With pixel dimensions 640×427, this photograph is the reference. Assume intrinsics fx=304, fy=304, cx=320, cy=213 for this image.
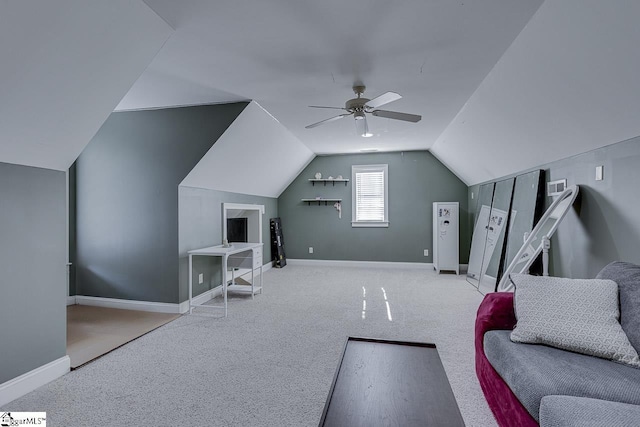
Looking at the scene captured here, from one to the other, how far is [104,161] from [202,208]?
4.47 feet

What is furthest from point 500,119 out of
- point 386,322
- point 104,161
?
point 104,161

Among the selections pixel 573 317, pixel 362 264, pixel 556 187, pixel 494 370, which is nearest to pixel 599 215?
pixel 556 187

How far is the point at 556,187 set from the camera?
3.15m

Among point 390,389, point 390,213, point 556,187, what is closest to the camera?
point 390,389

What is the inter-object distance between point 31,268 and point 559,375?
10.7 feet

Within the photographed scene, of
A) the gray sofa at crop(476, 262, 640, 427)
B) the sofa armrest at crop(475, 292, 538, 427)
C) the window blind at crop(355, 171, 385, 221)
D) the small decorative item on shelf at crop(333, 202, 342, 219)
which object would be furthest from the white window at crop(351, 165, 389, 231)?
the gray sofa at crop(476, 262, 640, 427)

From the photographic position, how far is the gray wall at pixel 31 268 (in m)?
2.03


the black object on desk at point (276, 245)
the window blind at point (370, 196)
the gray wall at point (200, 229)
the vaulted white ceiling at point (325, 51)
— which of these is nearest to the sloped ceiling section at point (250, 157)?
the gray wall at point (200, 229)

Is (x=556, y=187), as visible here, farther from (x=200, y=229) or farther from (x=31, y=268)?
(x=31, y=268)

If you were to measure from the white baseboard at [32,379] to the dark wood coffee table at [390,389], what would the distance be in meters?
2.23

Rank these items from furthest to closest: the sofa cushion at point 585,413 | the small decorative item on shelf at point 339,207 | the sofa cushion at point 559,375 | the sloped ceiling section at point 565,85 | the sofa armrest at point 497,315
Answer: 1. the small decorative item on shelf at point 339,207
2. the sofa armrest at point 497,315
3. the sloped ceiling section at point 565,85
4. the sofa cushion at point 559,375
5. the sofa cushion at point 585,413

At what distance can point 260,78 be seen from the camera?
2.98m

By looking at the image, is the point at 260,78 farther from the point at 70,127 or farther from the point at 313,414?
the point at 313,414

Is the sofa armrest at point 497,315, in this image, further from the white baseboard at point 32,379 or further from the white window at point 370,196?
the white window at point 370,196
